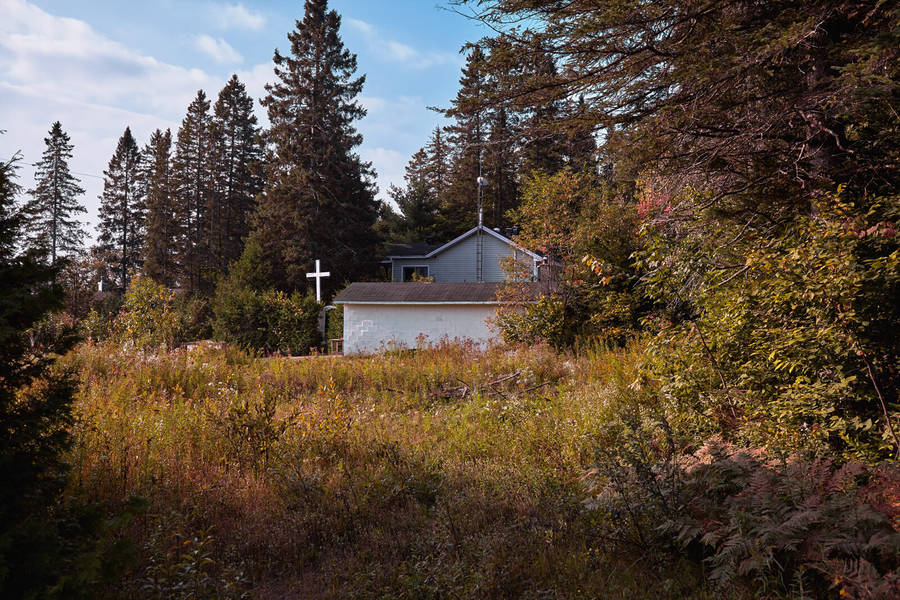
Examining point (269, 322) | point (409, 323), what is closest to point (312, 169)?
point (269, 322)

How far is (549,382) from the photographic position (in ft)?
29.0

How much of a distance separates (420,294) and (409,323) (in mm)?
1183

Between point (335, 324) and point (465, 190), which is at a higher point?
point (465, 190)

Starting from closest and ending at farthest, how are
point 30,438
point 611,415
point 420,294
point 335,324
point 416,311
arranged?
1. point 30,438
2. point 611,415
3. point 420,294
4. point 416,311
5. point 335,324

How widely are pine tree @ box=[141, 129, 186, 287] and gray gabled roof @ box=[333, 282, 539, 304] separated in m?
26.7

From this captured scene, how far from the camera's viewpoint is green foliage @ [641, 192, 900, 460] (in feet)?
13.5

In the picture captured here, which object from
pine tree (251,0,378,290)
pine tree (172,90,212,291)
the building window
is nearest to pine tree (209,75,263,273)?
pine tree (172,90,212,291)

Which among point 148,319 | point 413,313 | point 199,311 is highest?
point 199,311

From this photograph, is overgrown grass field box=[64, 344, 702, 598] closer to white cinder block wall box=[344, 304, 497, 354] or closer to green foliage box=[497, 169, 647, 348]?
green foliage box=[497, 169, 647, 348]

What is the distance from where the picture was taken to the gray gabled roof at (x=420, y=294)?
1819 centimetres

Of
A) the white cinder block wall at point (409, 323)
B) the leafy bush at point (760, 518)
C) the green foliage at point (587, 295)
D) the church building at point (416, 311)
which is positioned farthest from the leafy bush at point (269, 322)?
the leafy bush at point (760, 518)

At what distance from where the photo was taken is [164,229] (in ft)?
130

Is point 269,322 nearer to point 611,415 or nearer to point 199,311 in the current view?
point 199,311

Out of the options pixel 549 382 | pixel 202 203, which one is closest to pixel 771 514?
pixel 549 382
